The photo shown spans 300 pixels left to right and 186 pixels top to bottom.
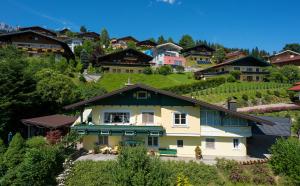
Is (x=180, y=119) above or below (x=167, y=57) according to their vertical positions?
below

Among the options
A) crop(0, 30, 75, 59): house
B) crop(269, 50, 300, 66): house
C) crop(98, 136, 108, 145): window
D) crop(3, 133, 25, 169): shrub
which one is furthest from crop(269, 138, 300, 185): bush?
crop(269, 50, 300, 66): house

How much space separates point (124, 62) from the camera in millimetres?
69312

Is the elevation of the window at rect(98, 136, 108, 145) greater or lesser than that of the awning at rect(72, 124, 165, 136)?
lesser

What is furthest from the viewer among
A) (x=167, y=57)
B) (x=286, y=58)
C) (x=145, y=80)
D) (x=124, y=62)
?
(x=286, y=58)

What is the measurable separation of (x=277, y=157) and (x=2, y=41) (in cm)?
6431

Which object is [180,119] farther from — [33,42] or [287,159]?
[33,42]

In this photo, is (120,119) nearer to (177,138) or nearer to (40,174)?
(177,138)

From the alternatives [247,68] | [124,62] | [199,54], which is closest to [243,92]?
[247,68]

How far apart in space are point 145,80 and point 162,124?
3561 centimetres

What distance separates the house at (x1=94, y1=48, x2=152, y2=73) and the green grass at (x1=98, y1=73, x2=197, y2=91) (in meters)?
5.17

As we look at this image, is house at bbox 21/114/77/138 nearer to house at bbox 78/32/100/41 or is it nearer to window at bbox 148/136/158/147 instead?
window at bbox 148/136/158/147

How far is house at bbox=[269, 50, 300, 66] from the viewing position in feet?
270

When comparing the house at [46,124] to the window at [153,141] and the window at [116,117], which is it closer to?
the window at [116,117]

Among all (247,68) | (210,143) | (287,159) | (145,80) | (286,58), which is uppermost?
(286,58)
